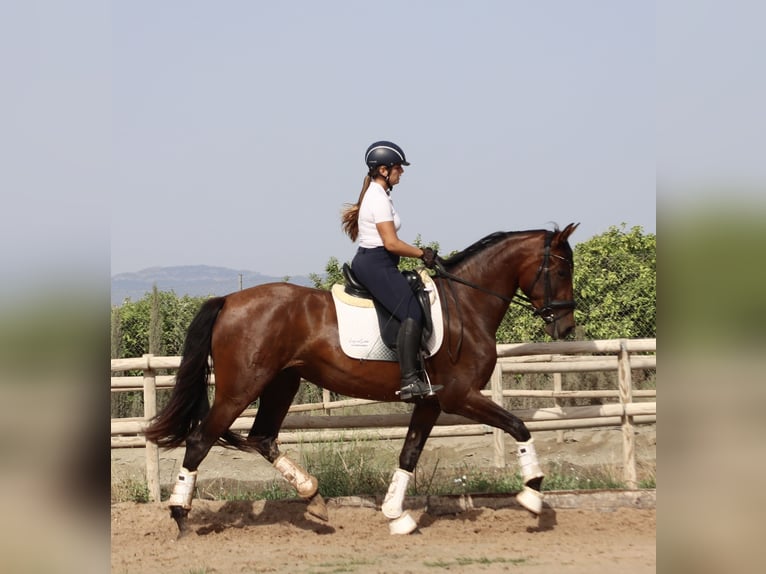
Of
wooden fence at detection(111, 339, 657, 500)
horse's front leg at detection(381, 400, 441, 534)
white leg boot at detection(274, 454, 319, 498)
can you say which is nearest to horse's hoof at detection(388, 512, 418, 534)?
horse's front leg at detection(381, 400, 441, 534)

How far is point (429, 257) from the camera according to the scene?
7289mm

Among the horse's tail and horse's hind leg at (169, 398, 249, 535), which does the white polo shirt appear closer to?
the horse's tail

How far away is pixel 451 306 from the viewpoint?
7.35 meters

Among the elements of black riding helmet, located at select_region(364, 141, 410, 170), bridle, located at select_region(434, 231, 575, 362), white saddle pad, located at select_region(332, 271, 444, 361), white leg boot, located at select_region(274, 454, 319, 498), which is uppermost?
black riding helmet, located at select_region(364, 141, 410, 170)

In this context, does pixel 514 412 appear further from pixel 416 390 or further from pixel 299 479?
pixel 299 479

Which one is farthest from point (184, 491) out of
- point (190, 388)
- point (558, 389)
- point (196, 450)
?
point (558, 389)

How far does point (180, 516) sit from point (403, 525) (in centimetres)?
179

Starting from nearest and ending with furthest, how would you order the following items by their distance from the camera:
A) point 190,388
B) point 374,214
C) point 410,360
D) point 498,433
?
point 410,360 < point 374,214 < point 190,388 < point 498,433

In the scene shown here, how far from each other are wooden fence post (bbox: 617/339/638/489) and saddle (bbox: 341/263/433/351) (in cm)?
247

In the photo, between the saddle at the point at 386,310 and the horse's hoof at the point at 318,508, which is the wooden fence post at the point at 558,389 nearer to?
the saddle at the point at 386,310

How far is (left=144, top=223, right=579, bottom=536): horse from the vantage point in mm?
7090

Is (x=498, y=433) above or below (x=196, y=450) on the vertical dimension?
below

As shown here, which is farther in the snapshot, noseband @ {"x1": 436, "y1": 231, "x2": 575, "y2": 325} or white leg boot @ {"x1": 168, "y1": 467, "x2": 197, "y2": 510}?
noseband @ {"x1": 436, "y1": 231, "x2": 575, "y2": 325}
